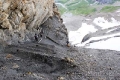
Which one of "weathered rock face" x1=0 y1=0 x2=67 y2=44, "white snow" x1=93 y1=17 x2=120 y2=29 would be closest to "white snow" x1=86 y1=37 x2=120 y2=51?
"weathered rock face" x1=0 y1=0 x2=67 y2=44

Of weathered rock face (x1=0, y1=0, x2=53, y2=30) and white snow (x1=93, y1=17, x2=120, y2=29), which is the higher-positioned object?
weathered rock face (x1=0, y1=0, x2=53, y2=30)

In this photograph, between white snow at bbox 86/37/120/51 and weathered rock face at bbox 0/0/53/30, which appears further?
white snow at bbox 86/37/120/51

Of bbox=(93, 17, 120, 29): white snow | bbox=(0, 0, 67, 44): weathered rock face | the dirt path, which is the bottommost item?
bbox=(93, 17, 120, 29): white snow

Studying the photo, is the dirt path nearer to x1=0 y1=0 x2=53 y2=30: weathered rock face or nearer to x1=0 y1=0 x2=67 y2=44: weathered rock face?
x1=0 y1=0 x2=67 y2=44: weathered rock face

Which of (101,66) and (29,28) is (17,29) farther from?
(101,66)

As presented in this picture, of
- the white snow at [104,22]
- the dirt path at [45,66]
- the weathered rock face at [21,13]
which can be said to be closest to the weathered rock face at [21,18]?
the weathered rock face at [21,13]

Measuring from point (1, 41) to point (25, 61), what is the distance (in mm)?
2984

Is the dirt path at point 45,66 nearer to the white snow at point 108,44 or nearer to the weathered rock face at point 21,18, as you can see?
the weathered rock face at point 21,18

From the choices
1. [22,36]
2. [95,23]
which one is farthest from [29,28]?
[95,23]

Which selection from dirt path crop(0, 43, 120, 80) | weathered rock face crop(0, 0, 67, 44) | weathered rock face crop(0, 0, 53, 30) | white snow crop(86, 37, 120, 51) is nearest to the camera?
dirt path crop(0, 43, 120, 80)

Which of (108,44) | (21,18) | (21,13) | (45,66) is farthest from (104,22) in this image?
(45,66)

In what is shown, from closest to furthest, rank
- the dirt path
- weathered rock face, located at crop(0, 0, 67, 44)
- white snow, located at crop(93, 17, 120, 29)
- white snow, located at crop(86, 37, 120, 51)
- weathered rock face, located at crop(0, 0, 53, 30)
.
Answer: the dirt path → weathered rock face, located at crop(0, 0, 53, 30) → weathered rock face, located at crop(0, 0, 67, 44) → white snow, located at crop(86, 37, 120, 51) → white snow, located at crop(93, 17, 120, 29)

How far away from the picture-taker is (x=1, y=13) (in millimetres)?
23328

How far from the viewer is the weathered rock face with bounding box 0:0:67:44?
2406 centimetres
